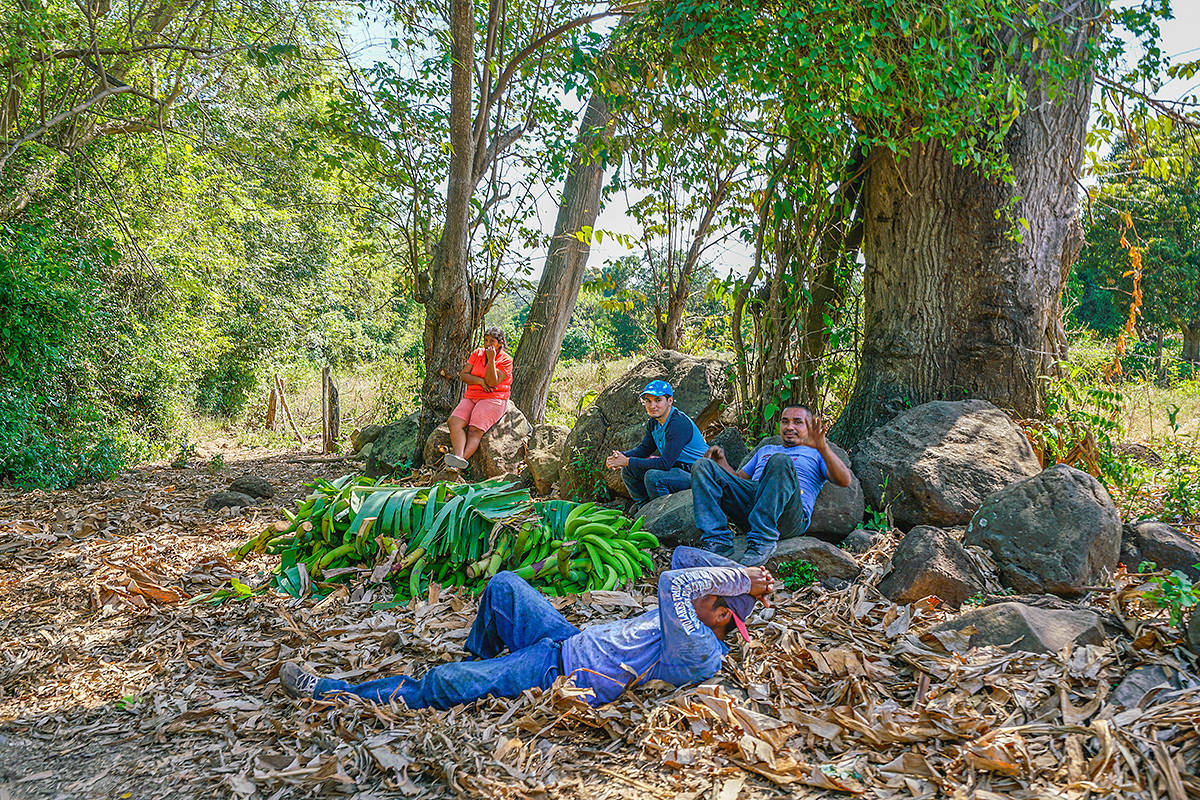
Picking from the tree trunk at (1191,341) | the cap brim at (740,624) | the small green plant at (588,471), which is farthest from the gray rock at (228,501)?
the tree trunk at (1191,341)

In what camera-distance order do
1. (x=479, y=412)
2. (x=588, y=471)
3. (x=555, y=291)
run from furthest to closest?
(x=555, y=291) → (x=479, y=412) → (x=588, y=471)

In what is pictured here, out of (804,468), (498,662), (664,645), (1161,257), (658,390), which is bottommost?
(498,662)

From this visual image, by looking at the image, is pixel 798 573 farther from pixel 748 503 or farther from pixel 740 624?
pixel 740 624

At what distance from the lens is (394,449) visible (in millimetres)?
8195

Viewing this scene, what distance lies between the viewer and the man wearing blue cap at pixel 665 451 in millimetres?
5070

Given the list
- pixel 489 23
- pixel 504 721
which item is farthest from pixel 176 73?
pixel 504 721

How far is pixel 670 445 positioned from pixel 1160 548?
275 centimetres

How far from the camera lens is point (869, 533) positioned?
14.5 feet

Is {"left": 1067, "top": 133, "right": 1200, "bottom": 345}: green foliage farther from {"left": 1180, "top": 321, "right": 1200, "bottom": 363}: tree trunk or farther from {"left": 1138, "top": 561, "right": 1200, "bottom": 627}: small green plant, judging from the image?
{"left": 1138, "top": 561, "right": 1200, "bottom": 627}: small green plant

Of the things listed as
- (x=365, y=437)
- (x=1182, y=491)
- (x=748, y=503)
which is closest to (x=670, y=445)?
(x=748, y=503)

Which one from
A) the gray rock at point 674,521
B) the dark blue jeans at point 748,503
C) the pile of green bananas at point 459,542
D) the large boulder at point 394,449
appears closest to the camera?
the dark blue jeans at point 748,503

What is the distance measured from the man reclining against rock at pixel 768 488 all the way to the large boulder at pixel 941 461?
1.36 ft

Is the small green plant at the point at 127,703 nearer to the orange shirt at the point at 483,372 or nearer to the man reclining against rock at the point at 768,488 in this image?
the man reclining against rock at the point at 768,488

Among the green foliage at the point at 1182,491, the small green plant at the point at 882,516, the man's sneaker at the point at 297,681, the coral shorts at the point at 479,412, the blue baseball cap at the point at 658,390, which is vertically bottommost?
the man's sneaker at the point at 297,681
